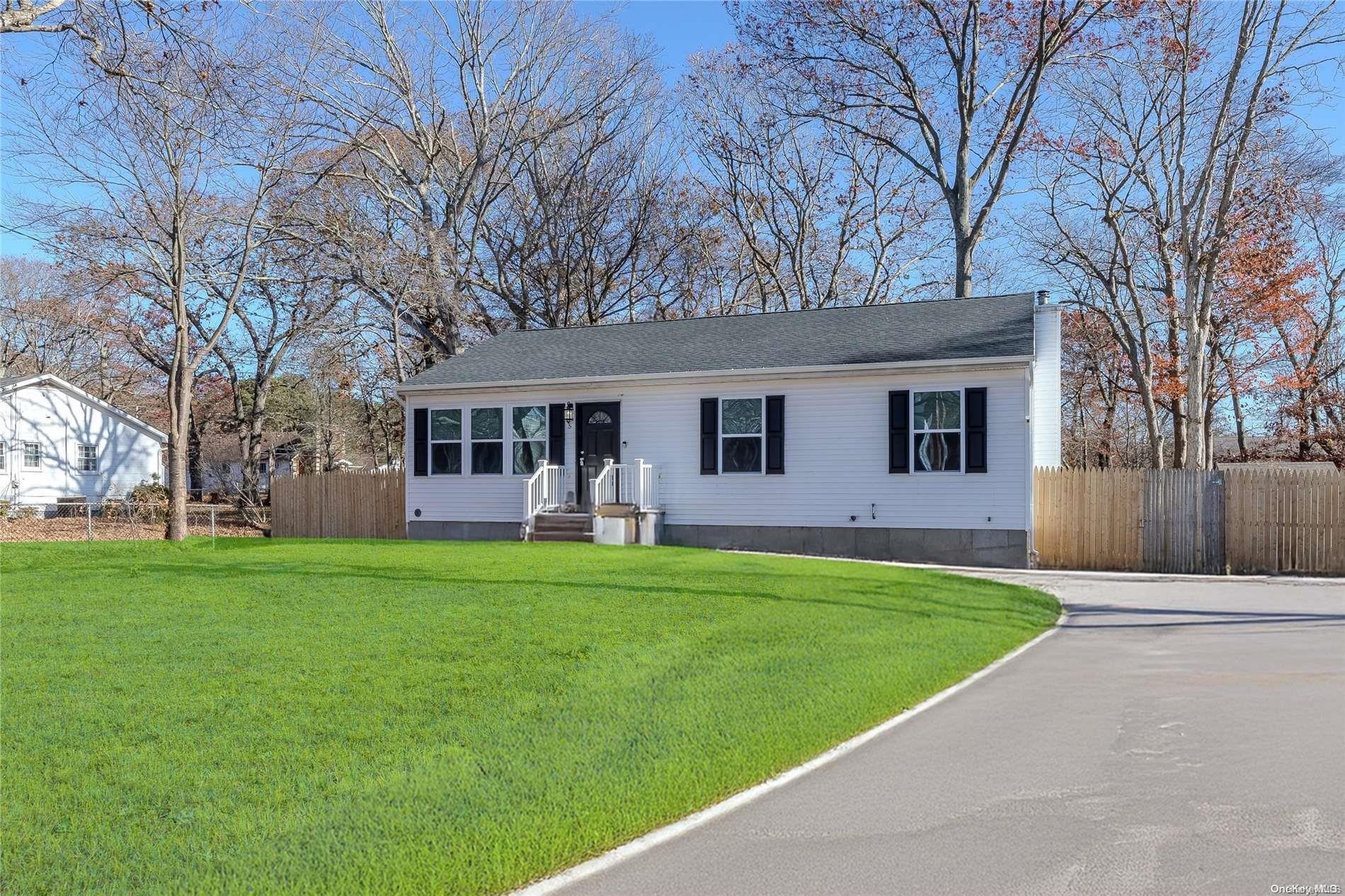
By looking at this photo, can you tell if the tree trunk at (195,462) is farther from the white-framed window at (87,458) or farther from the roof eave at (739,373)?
the roof eave at (739,373)

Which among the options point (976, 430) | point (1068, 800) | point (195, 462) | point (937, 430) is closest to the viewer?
point (1068, 800)

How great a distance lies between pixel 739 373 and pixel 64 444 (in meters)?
29.5

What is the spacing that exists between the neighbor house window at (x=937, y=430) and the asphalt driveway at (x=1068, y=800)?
10127 millimetres

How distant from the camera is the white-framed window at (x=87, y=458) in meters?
39.4

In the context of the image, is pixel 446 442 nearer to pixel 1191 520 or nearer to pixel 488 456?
pixel 488 456

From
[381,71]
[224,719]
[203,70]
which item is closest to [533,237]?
[381,71]

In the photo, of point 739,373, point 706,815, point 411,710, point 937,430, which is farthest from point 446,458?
point 706,815

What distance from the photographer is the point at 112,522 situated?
3131 centimetres

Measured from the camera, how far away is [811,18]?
2867 centimetres

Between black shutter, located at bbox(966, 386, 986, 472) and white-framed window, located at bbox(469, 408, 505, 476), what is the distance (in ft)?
31.5

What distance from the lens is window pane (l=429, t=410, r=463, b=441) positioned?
23.3 metres

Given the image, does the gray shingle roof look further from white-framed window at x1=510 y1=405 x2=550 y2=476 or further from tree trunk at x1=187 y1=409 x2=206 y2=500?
tree trunk at x1=187 y1=409 x2=206 y2=500

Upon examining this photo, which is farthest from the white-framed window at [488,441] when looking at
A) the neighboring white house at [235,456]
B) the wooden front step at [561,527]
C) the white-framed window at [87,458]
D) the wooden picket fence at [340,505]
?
the white-framed window at [87,458]

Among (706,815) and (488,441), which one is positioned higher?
(488,441)
